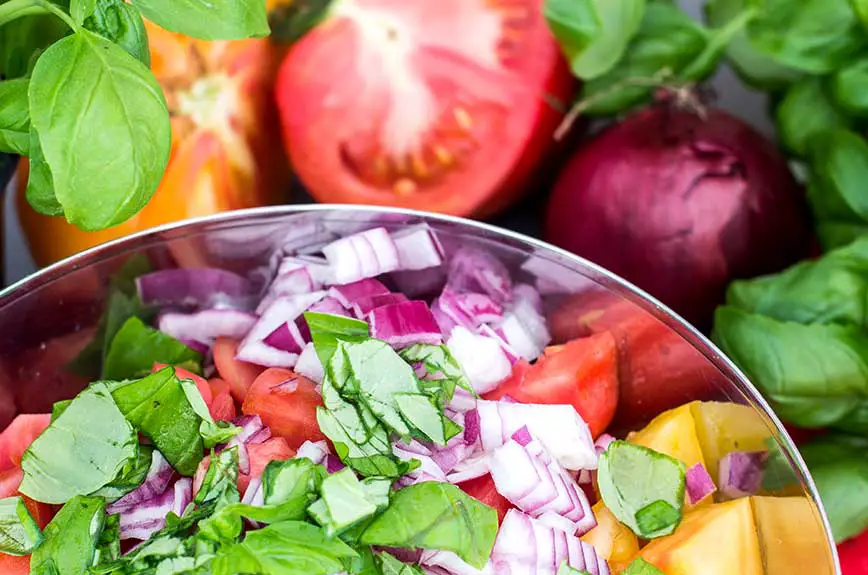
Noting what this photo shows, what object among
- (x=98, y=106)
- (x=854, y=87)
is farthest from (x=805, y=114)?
(x=98, y=106)

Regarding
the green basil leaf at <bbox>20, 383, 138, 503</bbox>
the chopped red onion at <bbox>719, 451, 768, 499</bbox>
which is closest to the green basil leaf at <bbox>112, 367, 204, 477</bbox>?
the green basil leaf at <bbox>20, 383, 138, 503</bbox>

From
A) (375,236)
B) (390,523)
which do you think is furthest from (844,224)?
(390,523)

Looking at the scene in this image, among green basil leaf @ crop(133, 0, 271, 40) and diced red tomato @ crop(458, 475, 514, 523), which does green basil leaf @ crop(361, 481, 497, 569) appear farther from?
green basil leaf @ crop(133, 0, 271, 40)

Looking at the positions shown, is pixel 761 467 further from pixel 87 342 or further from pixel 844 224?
pixel 87 342

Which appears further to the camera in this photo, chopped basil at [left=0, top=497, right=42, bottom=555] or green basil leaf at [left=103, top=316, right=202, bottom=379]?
green basil leaf at [left=103, top=316, right=202, bottom=379]

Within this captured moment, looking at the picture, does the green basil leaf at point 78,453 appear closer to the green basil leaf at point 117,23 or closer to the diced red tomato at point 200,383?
the diced red tomato at point 200,383

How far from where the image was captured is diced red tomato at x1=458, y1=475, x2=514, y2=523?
0.61 m

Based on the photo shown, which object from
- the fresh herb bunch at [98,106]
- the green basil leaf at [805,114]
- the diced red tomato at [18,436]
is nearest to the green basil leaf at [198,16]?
the fresh herb bunch at [98,106]

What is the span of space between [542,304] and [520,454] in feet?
0.54

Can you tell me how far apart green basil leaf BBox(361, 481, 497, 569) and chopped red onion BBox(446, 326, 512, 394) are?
111mm

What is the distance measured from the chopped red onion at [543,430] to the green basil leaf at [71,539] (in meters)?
0.24

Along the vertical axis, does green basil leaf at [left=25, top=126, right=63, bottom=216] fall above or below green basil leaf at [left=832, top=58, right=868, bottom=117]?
above

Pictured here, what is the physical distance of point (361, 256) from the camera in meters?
0.70

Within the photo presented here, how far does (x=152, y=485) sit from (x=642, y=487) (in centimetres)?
30
